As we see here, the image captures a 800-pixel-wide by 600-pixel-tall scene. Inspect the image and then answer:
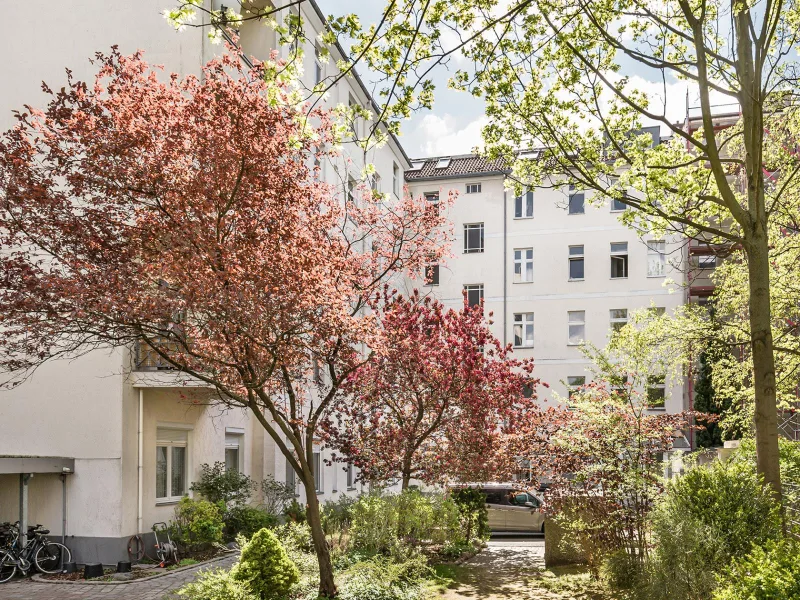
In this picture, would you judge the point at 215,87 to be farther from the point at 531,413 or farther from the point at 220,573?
the point at 531,413

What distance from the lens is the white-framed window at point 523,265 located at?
40000 millimetres

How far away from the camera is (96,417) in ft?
56.8

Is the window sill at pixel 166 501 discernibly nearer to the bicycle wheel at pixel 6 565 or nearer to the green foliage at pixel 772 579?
the bicycle wheel at pixel 6 565

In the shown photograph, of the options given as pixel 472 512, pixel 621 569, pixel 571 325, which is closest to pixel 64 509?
pixel 472 512

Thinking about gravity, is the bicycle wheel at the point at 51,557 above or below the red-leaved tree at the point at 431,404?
below

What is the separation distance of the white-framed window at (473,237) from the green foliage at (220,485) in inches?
900

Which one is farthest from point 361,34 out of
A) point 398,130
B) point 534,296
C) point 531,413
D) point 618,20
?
point 534,296

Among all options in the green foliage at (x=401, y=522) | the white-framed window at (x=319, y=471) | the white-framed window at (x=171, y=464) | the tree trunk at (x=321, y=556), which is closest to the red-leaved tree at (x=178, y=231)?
the tree trunk at (x=321, y=556)

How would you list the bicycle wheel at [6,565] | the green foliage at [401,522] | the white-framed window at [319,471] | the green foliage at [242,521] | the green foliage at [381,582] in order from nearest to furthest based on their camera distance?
the green foliage at [381,582] < the green foliage at [401,522] < the bicycle wheel at [6,565] < the green foliage at [242,521] < the white-framed window at [319,471]

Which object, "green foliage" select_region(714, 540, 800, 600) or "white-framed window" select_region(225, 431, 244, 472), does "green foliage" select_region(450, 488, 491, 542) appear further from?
"green foliage" select_region(714, 540, 800, 600)

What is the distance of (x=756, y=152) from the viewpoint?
10.8 m

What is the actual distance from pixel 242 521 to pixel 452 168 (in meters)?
26.2

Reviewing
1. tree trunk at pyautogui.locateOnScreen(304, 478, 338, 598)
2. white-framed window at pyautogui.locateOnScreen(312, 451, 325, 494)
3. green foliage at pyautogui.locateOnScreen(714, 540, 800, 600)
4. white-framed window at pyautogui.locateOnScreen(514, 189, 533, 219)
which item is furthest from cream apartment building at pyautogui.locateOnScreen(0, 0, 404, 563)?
white-framed window at pyautogui.locateOnScreen(514, 189, 533, 219)

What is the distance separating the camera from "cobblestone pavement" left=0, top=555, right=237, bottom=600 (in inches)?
551
